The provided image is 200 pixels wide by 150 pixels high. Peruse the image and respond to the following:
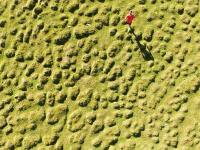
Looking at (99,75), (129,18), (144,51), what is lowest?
(99,75)

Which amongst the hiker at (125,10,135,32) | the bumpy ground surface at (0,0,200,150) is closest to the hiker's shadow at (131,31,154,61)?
the bumpy ground surface at (0,0,200,150)

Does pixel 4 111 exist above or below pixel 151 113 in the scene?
above

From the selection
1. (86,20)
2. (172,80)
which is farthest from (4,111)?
(172,80)

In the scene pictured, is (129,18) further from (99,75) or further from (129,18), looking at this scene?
(99,75)

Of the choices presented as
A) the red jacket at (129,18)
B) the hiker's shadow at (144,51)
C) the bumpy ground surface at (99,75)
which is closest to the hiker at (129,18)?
the red jacket at (129,18)

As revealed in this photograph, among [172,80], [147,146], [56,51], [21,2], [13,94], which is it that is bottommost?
[147,146]

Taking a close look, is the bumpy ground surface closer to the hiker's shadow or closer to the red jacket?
the hiker's shadow

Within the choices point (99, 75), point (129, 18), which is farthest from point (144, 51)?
point (99, 75)

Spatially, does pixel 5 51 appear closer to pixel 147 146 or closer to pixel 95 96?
pixel 95 96
